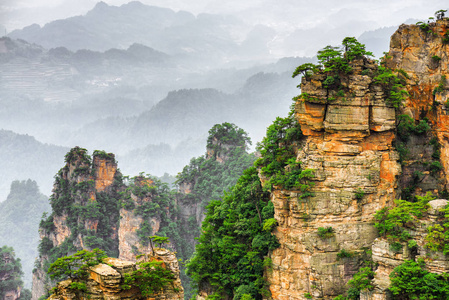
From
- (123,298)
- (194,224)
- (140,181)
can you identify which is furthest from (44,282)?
(123,298)

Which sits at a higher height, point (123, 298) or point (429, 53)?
point (429, 53)

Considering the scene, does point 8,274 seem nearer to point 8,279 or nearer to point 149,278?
point 8,279

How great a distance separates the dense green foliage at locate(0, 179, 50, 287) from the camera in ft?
344

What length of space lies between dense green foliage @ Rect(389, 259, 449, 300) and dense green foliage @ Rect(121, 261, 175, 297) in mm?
9900

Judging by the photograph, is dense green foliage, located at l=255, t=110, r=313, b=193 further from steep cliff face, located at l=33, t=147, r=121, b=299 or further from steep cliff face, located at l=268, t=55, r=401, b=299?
steep cliff face, located at l=33, t=147, r=121, b=299

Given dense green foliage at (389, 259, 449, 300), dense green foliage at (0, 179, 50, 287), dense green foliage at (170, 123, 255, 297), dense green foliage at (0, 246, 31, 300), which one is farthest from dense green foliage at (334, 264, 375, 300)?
dense green foliage at (0, 179, 50, 287)

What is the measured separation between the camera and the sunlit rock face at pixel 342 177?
83.6 feet

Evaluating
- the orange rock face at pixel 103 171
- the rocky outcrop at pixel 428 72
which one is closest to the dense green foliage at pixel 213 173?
the orange rock face at pixel 103 171

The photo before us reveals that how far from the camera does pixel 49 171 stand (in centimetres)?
16650

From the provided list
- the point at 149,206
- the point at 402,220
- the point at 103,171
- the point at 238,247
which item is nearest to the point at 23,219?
the point at 103,171

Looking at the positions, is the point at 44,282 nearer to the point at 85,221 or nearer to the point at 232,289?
the point at 85,221

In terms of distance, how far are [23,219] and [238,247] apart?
9206cm

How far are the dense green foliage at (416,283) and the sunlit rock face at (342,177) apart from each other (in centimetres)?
416

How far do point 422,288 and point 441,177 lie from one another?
8.95m
